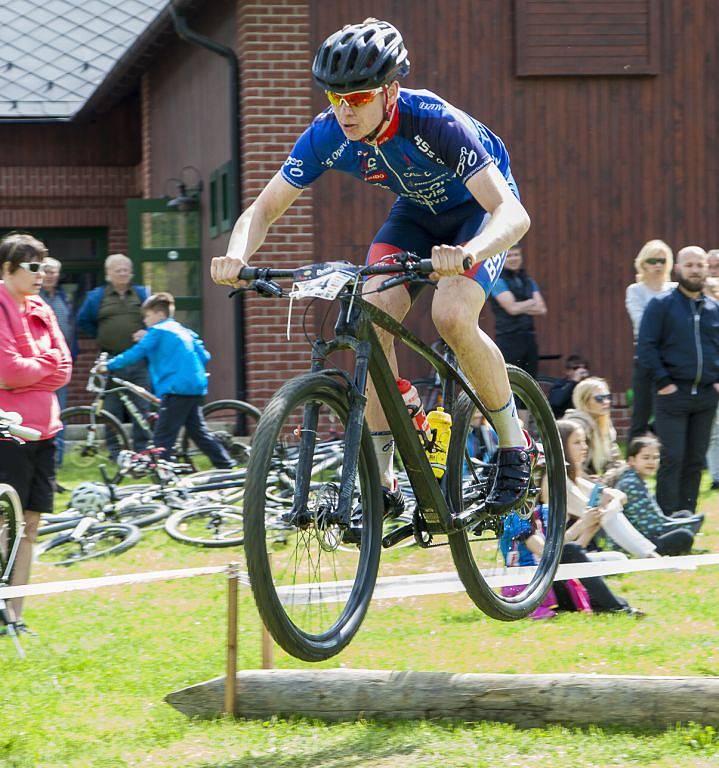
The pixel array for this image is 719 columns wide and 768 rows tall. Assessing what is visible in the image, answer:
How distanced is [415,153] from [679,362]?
4.86 meters

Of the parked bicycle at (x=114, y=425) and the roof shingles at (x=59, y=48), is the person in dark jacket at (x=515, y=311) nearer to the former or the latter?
the parked bicycle at (x=114, y=425)

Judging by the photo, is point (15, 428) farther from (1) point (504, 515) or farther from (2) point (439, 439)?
(1) point (504, 515)

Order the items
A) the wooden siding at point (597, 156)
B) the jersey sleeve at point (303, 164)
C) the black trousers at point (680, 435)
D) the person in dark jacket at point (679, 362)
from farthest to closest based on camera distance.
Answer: the wooden siding at point (597, 156) < the black trousers at point (680, 435) < the person in dark jacket at point (679, 362) < the jersey sleeve at point (303, 164)

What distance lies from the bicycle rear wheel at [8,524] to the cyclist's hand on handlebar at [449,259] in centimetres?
298

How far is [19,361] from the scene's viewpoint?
6.70 m

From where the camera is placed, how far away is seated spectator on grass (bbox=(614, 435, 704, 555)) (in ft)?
27.7

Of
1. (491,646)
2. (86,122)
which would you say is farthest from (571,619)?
(86,122)

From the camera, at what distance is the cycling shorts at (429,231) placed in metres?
5.27

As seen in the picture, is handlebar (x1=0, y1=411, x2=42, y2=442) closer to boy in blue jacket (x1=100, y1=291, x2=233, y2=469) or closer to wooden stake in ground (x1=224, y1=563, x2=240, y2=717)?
wooden stake in ground (x1=224, y1=563, x2=240, y2=717)

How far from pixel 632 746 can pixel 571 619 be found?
1930mm

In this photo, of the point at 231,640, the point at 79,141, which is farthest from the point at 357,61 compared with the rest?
the point at 79,141

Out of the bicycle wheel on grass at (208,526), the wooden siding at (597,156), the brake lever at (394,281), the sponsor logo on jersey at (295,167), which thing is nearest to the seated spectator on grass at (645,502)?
the bicycle wheel on grass at (208,526)

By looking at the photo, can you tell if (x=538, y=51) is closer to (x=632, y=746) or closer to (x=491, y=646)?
(x=491, y=646)

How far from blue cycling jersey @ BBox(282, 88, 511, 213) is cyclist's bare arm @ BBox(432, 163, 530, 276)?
0.14ft
